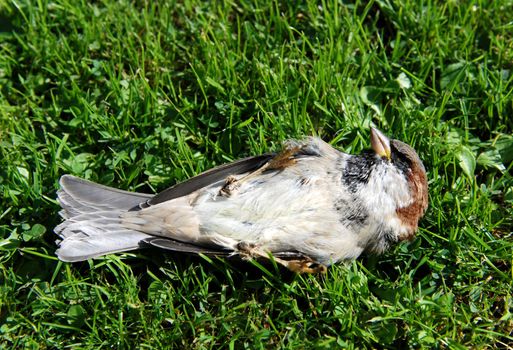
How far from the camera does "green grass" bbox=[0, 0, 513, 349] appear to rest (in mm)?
3553

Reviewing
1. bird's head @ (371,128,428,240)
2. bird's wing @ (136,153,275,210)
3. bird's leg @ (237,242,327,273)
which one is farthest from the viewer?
bird's wing @ (136,153,275,210)

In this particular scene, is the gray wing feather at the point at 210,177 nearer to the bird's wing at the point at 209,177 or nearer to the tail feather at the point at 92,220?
the bird's wing at the point at 209,177

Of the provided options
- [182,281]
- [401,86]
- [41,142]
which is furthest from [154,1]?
[182,281]

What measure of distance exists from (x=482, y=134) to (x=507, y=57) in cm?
49

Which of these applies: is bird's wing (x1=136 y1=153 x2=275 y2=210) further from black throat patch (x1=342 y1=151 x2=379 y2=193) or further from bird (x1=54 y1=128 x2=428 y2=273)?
black throat patch (x1=342 y1=151 x2=379 y2=193)

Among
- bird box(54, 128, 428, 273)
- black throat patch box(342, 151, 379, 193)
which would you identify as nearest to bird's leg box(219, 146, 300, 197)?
bird box(54, 128, 428, 273)

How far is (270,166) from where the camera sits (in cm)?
363

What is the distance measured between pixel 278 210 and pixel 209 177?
0.40 metres

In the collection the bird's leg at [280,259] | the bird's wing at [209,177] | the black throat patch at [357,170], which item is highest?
the bird's wing at [209,177]

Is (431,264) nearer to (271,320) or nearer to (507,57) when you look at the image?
(271,320)

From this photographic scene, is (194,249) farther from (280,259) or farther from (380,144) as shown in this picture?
(380,144)

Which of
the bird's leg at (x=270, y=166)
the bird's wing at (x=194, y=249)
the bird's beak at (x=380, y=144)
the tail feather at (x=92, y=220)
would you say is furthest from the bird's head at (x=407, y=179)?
the tail feather at (x=92, y=220)

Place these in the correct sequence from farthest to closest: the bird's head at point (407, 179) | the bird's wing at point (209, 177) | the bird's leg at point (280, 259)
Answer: the bird's wing at point (209, 177) → the bird's head at point (407, 179) → the bird's leg at point (280, 259)

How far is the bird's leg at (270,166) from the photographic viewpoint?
3588 millimetres
